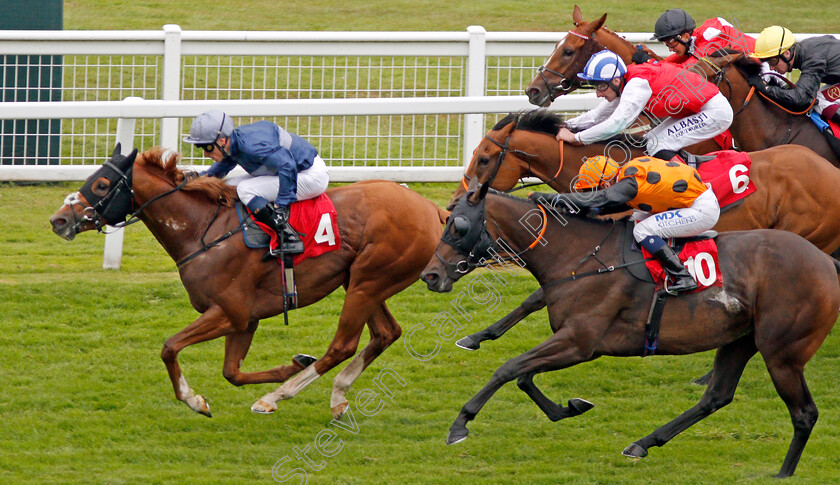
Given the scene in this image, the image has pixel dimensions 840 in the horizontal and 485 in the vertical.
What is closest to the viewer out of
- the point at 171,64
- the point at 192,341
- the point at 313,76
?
the point at 192,341

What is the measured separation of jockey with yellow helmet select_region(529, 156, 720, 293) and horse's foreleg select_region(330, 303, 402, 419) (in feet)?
5.34

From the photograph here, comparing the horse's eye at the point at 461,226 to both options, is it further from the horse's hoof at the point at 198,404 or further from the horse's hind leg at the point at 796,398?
the horse's hoof at the point at 198,404

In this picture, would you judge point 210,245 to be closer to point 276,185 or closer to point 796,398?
point 276,185

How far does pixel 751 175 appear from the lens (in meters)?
7.01

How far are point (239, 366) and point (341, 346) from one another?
0.61 meters

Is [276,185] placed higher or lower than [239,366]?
higher

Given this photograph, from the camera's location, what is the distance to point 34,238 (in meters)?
10.1

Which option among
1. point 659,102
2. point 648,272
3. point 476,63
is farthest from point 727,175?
point 476,63

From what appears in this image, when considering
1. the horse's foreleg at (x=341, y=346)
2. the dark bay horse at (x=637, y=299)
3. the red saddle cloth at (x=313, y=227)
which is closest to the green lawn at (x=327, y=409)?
the horse's foreleg at (x=341, y=346)

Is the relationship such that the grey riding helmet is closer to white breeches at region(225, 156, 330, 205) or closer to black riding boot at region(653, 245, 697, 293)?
white breeches at region(225, 156, 330, 205)

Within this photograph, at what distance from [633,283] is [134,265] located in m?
4.67

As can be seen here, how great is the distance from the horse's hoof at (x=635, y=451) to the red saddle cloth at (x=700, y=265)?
0.90m

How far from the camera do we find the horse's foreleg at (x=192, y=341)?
21.2ft

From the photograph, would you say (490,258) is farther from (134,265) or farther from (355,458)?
(134,265)
